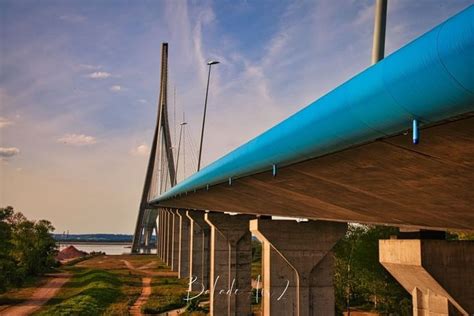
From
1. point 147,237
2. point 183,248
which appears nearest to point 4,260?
point 183,248

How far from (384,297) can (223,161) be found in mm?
32116

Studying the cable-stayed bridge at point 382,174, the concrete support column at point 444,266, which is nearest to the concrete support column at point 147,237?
the cable-stayed bridge at point 382,174

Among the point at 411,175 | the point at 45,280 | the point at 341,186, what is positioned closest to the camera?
the point at 411,175

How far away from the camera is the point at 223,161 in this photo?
19531 millimetres

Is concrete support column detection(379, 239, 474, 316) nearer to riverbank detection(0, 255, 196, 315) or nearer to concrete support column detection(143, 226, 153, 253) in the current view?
riverbank detection(0, 255, 196, 315)

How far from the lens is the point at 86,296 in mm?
50125

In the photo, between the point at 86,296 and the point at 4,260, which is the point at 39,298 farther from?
the point at 4,260

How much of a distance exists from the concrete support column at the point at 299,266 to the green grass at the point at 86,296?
18688 millimetres

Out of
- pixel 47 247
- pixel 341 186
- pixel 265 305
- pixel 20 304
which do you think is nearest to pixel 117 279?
pixel 47 247

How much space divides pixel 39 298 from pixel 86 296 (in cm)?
533

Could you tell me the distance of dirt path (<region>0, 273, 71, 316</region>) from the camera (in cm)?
4371

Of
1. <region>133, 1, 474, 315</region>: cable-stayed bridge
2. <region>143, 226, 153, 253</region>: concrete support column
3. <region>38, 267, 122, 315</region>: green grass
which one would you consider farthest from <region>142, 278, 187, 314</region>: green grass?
<region>143, 226, 153, 253</region>: concrete support column

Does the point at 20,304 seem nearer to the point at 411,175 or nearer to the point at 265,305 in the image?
the point at 265,305

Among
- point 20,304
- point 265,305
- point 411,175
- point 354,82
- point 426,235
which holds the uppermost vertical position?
point 354,82
